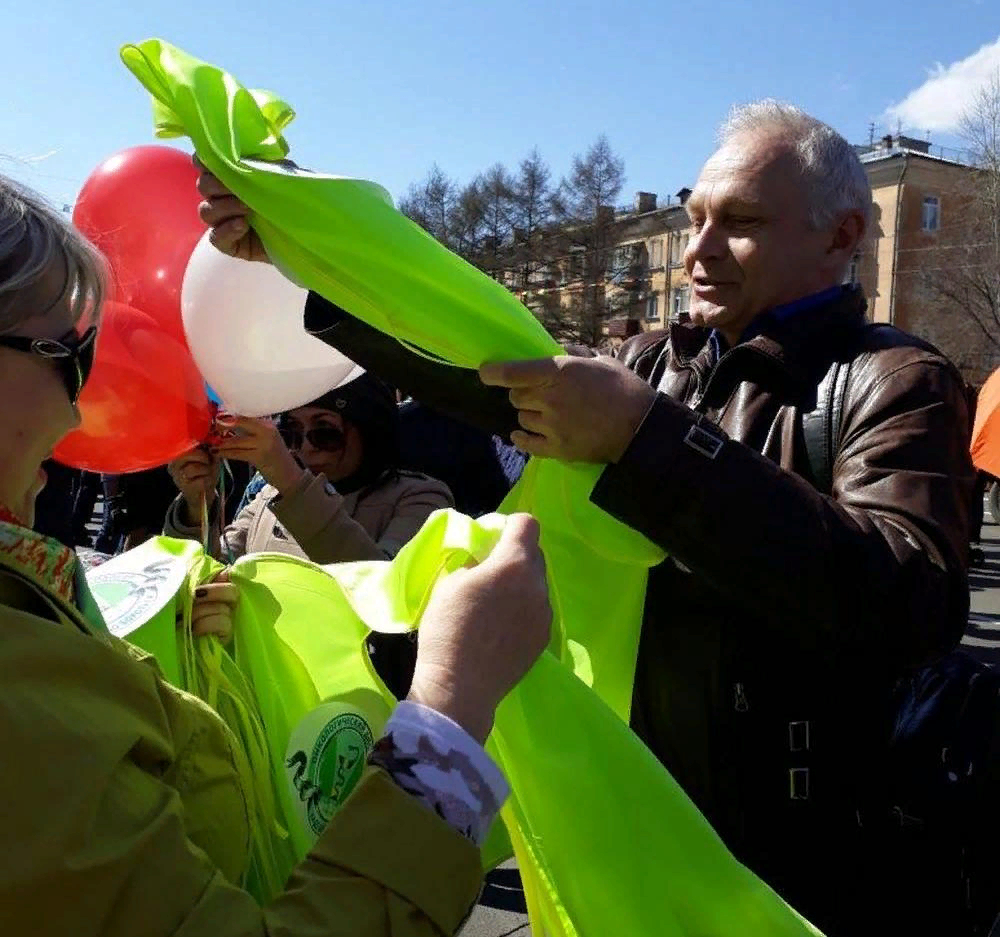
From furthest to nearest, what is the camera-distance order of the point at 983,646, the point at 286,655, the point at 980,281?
the point at 980,281 → the point at 983,646 → the point at 286,655

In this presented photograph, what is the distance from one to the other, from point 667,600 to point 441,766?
805 mm

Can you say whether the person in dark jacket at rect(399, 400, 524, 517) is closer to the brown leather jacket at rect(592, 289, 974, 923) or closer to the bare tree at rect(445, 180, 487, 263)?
the brown leather jacket at rect(592, 289, 974, 923)

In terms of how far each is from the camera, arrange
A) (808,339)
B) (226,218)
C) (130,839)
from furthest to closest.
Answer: (808,339), (226,218), (130,839)

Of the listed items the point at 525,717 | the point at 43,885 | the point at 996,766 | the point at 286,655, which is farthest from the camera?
the point at 996,766

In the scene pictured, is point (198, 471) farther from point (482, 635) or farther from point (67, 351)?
point (482, 635)

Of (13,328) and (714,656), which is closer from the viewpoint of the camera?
(13,328)

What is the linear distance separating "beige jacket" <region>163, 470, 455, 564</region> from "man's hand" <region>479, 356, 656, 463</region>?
1222 mm

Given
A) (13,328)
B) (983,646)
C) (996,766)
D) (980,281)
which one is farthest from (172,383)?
(980,281)

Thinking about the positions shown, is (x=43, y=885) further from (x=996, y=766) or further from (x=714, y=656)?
(x=996, y=766)

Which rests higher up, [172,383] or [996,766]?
[172,383]

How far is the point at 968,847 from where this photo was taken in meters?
1.61

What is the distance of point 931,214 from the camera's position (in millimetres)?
38906

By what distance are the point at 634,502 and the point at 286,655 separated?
542 millimetres

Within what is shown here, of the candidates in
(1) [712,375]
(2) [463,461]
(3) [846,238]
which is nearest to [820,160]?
(3) [846,238]
